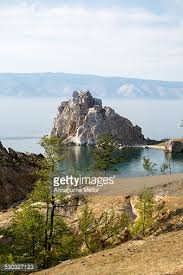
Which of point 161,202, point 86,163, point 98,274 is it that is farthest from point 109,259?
point 86,163

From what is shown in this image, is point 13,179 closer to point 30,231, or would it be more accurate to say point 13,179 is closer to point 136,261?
point 30,231

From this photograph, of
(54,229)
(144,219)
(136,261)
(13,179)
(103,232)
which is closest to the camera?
(136,261)

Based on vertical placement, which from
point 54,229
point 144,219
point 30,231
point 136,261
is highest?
point 144,219

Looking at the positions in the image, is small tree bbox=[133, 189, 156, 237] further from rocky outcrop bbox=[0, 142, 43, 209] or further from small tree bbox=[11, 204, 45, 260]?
rocky outcrop bbox=[0, 142, 43, 209]

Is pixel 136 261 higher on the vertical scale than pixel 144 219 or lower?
lower

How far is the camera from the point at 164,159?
19562 centimetres

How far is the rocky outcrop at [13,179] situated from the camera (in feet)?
278

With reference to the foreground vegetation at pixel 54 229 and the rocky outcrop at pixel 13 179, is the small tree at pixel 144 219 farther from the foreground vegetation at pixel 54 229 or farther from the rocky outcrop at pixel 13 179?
the rocky outcrop at pixel 13 179

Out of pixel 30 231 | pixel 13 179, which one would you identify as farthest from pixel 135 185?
pixel 13 179

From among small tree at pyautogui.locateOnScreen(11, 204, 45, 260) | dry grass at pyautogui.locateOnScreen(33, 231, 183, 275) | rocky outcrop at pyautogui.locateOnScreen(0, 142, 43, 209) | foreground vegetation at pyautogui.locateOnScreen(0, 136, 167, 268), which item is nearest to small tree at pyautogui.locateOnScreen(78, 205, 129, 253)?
foreground vegetation at pyautogui.locateOnScreen(0, 136, 167, 268)

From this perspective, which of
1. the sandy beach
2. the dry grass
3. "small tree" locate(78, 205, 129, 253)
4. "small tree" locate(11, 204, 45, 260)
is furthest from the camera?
the sandy beach

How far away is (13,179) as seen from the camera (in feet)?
295

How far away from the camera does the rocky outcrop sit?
84.6 m

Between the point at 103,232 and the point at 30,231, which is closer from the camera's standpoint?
the point at 30,231
